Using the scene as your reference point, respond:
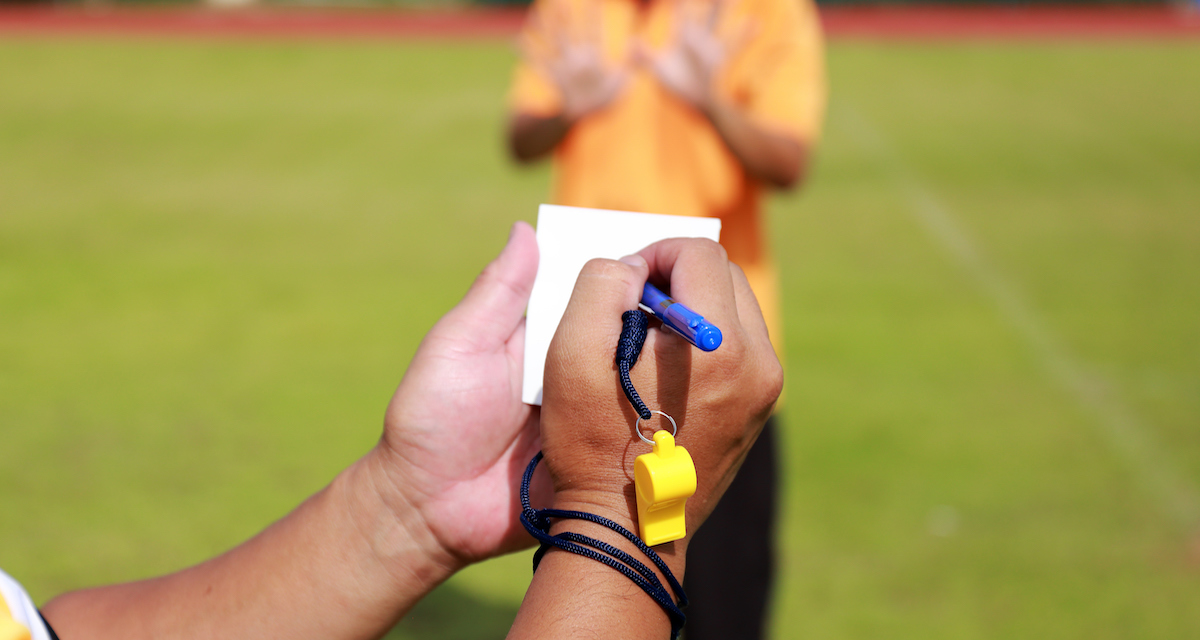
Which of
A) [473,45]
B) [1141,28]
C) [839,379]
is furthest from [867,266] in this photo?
[1141,28]

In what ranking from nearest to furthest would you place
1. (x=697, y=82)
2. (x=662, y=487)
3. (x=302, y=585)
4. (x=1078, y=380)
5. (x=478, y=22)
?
1. (x=662, y=487)
2. (x=302, y=585)
3. (x=697, y=82)
4. (x=1078, y=380)
5. (x=478, y=22)

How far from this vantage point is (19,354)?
165 inches

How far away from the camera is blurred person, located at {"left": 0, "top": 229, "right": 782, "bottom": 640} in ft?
3.09

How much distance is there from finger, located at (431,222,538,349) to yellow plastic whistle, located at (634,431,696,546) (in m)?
0.39

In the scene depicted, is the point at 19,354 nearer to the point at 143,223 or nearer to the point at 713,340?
the point at 143,223

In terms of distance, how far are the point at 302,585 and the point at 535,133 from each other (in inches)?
54.8

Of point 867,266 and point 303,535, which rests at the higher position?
point 303,535

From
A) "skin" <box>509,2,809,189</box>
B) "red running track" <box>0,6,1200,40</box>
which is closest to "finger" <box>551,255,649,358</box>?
"skin" <box>509,2,809,189</box>

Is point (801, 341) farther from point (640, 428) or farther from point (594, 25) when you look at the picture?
point (640, 428)

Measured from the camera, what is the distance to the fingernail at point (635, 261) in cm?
104

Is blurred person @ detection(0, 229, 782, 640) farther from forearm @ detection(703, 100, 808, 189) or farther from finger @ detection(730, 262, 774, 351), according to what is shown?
forearm @ detection(703, 100, 808, 189)

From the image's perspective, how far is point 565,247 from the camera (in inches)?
49.4

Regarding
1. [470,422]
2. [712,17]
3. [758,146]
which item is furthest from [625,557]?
[712,17]

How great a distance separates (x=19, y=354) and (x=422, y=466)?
12.8 ft
